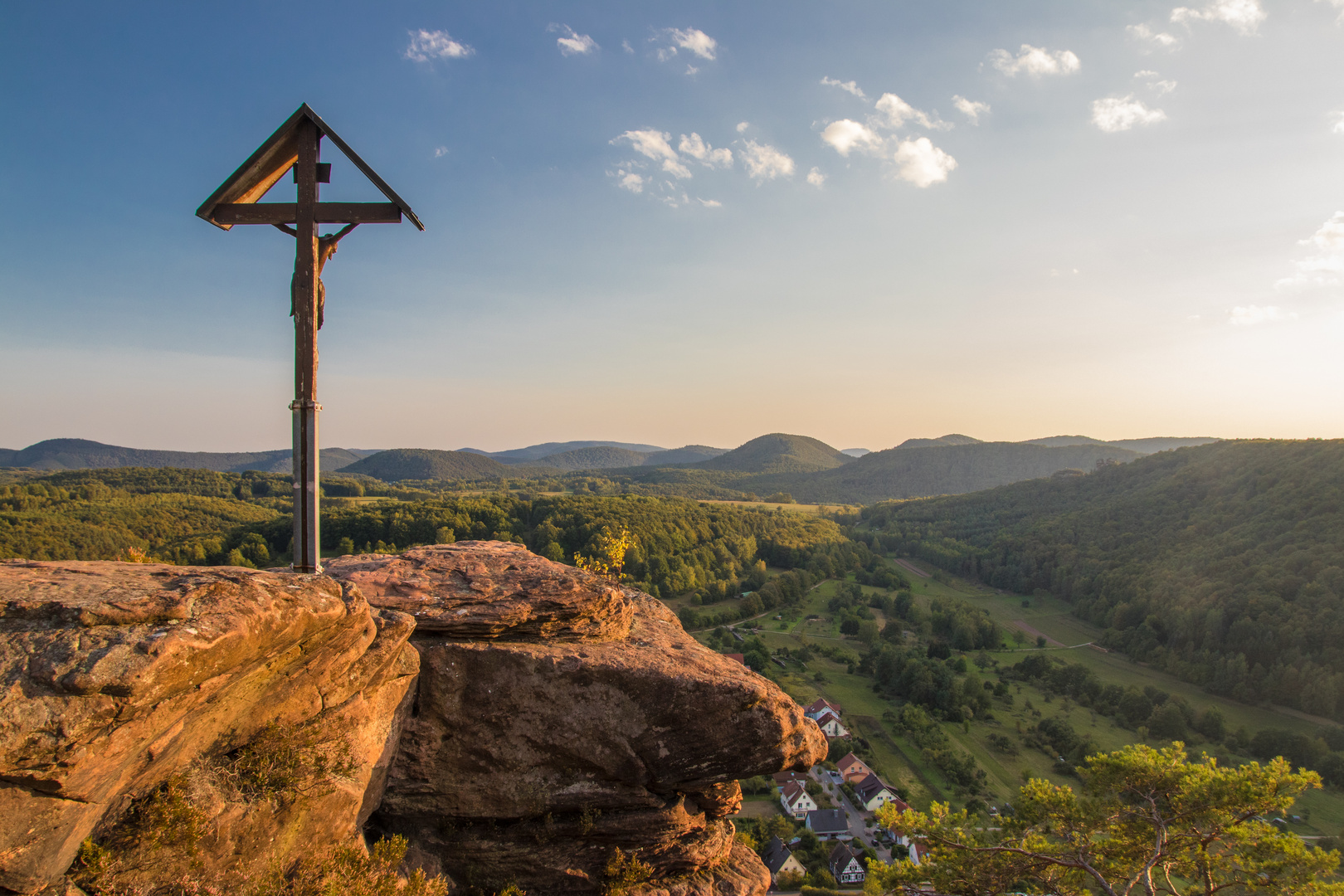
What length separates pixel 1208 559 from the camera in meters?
80.8

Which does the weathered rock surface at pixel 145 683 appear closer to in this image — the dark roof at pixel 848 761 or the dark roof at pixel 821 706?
the dark roof at pixel 848 761

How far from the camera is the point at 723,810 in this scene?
34.5 feet

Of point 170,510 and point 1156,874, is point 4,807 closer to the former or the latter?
point 1156,874

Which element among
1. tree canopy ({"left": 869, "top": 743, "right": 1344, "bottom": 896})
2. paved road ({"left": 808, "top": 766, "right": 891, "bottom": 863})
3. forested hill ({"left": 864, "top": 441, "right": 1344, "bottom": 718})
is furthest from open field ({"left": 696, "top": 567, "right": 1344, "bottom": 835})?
tree canopy ({"left": 869, "top": 743, "right": 1344, "bottom": 896})

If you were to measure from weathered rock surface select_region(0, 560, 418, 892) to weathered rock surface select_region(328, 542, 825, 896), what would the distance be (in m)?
1.33

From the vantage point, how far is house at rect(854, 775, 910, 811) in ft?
131

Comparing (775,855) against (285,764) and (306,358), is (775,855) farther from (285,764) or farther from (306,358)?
(306,358)

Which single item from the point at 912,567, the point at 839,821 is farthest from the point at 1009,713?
the point at 912,567

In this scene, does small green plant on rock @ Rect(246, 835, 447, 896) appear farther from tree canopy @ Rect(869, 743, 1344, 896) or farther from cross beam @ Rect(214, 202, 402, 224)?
tree canopy @ Rect(869, 743, 1344, 896)

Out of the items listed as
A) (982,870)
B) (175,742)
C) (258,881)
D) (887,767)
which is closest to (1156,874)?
(982,870)

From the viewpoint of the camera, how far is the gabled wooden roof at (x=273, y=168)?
300 inches

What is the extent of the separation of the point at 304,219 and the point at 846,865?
41463 millimetres

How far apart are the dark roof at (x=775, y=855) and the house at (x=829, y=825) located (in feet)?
11.3

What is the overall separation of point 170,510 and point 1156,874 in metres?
121
